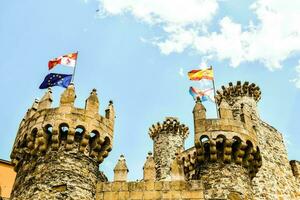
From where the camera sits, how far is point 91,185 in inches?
579

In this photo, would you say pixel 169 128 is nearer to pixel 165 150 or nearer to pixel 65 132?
pixel 165 150

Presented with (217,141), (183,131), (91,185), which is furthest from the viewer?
(183,131)

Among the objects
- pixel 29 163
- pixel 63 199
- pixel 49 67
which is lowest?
pixel 63 199

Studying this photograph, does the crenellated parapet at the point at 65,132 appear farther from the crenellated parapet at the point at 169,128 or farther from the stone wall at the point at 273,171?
the crenellated parapet at the point at 169,128

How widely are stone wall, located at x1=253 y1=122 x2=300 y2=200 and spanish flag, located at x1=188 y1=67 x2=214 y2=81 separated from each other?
5.12 meters

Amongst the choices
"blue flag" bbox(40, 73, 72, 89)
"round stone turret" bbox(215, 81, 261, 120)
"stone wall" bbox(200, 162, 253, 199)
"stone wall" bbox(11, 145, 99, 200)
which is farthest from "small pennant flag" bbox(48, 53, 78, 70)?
"round stone turret" bbox(215, 81, 261, 120)

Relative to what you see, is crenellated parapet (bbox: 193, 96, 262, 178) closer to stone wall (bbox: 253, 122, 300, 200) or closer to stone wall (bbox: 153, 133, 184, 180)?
stone wall (bbox: 253, 122, 300, 200)

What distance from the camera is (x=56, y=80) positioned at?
1764 cm

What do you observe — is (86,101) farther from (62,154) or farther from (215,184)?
(215,184)

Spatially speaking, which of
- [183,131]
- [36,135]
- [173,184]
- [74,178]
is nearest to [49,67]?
[36,135]

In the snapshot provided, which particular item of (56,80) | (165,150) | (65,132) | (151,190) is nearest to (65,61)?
(56,80)

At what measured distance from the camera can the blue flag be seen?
17.5 m

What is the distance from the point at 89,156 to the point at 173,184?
2.87 m

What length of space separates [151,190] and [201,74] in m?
7.12
